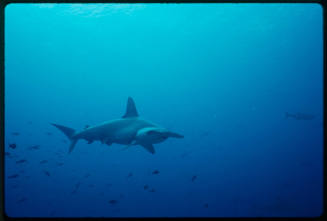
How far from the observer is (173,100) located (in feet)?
134

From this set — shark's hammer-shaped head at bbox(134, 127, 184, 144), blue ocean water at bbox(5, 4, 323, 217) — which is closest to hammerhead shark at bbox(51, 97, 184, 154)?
shark's hammer-shaped head at bbox(134, 127, 184, 144)

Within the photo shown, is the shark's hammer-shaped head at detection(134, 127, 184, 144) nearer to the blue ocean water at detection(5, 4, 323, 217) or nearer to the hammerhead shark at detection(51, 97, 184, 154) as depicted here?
the hammerhead shark at detection(51, 97, 184, 154)

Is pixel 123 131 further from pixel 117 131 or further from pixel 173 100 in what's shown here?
pixel 173 100

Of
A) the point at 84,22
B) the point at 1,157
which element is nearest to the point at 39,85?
the point at 84,22

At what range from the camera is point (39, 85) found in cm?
3484

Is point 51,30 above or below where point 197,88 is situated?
below

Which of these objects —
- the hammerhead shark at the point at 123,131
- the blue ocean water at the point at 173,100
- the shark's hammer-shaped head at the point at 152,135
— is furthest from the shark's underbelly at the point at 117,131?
the blue ocean water at the point at 173,100

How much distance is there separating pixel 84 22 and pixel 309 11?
1786 centimetres

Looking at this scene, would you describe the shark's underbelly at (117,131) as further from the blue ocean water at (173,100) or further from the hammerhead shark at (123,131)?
the blue ocean water at (173,100)

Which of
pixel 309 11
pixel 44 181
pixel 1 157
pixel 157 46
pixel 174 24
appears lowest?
pixel 1 157

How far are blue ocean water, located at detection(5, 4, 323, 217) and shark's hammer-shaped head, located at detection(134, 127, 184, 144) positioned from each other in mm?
10603

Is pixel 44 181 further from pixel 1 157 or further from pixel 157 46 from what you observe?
pixel 1 157

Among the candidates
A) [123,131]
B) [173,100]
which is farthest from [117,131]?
[173,100]

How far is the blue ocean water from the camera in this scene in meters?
21.7
